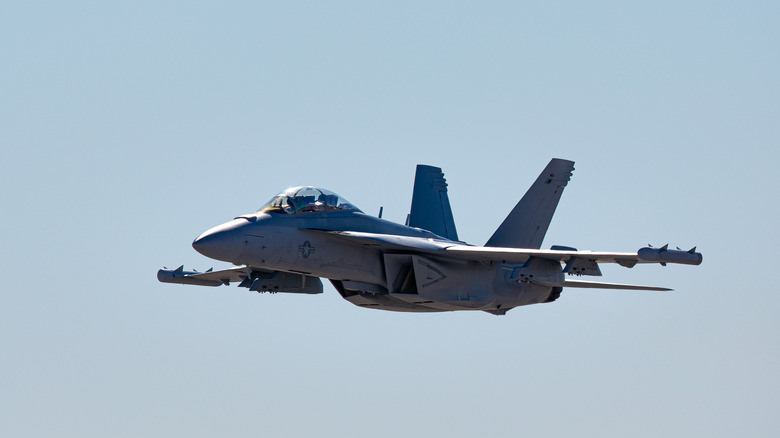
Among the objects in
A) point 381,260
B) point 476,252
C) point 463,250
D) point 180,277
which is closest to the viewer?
point 476,252

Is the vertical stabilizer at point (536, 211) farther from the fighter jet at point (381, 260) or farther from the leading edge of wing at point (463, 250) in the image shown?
the leading edge of wing at point (463, 250)

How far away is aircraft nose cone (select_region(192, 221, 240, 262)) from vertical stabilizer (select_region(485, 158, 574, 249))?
28.9 feet

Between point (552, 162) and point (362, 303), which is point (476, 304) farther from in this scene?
point (552, 162)

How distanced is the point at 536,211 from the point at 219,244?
10.5 metres

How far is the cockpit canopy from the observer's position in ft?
104

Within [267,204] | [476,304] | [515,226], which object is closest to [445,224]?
[515,226]

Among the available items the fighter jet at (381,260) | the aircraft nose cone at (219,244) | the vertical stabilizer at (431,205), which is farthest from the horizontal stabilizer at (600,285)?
the aircraft nose cone at (219,244)

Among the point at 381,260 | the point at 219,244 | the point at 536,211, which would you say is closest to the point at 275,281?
the point at 381,260

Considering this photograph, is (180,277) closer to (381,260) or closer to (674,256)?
(381,260)

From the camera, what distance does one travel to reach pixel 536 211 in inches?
1460

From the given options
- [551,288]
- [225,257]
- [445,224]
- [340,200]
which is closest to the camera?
[225,257]

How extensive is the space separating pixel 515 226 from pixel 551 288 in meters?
2.53

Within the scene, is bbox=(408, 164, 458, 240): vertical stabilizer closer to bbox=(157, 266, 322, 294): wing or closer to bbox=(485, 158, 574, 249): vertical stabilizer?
bbox=(485, 158, 574, 249): vertical stabilizer

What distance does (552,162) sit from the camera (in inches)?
1491
